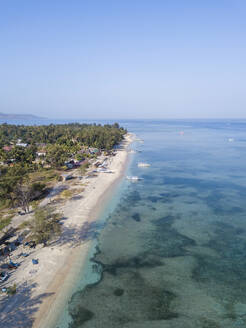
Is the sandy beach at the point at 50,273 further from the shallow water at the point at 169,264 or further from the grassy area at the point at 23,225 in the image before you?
the grassy area at the point at 23,225

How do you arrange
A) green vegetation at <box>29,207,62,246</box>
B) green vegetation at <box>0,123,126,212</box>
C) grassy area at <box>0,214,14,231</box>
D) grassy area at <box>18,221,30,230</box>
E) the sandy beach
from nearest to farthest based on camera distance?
1. the sandy beach
2. green vegetation at <box>29,207,62,246</box>
3. grassy area at <box>18,221,30,230</box>
4. grassy area at <box>0,214,14,231</box>
5. green vegetation at <box>0,123,126,212</box>

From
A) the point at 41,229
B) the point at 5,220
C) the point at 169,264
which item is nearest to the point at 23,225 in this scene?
the point at 5,220

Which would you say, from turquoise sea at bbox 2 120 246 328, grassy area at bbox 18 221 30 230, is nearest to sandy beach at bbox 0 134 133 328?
turquoise sea at bbox 2 120 246 328

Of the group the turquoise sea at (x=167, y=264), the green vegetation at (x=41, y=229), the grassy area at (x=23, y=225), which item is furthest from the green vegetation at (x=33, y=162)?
the turquoise sea at (x=167, y=264)

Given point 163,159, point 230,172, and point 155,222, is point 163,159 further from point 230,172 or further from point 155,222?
point 155,222

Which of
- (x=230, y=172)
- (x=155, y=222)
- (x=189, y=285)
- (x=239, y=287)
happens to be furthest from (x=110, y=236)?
(x=230, y=172)

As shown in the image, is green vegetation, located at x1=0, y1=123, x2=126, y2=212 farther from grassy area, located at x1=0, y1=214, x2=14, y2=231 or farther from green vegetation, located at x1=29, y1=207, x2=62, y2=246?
green vegetation, located at x1=29, y1=207, x2=62, y2=246
